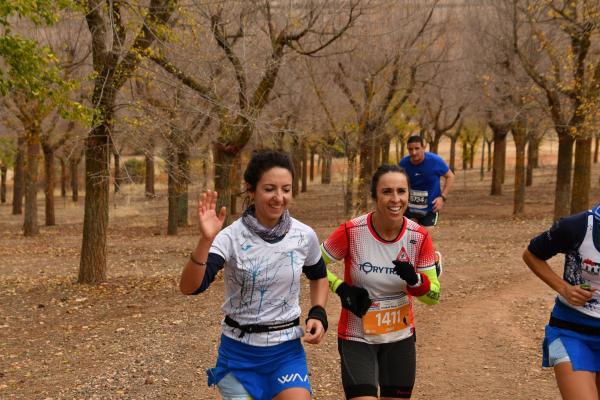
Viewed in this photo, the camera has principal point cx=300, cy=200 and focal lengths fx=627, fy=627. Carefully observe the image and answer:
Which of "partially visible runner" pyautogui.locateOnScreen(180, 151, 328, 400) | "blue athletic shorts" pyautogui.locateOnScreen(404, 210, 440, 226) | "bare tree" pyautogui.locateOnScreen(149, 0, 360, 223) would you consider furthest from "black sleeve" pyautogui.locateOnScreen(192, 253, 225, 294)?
"bare tree" pyautogui.locateOnScreen(149, 0, 360, 223)

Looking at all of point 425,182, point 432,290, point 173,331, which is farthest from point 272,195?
point 425,182

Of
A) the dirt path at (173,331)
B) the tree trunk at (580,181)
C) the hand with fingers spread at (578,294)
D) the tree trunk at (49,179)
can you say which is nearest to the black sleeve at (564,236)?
the hand with fingers spread at (578,294)

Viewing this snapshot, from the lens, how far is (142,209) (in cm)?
3100

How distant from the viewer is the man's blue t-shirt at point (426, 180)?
349 inches

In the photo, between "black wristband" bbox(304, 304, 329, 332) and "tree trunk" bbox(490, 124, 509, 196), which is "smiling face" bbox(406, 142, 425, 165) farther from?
"tree trunk" bbox(490, 124, 509, 196)

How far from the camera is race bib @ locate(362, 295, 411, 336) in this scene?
368cm

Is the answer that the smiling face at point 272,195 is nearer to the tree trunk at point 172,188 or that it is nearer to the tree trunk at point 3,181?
the tree trunk at point 172,188

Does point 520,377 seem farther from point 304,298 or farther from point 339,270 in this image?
point 339,270

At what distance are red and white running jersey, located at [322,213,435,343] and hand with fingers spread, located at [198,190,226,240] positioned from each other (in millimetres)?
910

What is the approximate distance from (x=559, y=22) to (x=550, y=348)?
14.9 metres

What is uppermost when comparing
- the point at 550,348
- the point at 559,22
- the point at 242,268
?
the point at 559,22

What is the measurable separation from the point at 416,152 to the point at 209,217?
5.95 m

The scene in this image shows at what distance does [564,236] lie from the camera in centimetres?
351

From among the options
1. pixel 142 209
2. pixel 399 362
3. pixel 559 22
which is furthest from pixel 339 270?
pixel 142 209
